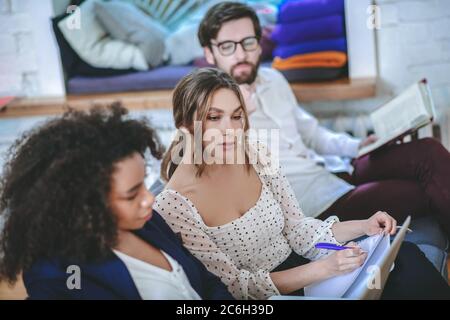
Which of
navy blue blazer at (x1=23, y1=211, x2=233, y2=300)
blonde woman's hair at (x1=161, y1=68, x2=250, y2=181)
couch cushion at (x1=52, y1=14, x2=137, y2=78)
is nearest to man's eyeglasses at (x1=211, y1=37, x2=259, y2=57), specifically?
couch cushion at (x1=52, y1=14, x2=137, y2=78)

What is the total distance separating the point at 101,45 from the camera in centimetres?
181

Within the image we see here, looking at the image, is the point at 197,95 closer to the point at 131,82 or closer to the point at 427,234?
the point at 427,234

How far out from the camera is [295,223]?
A: 40.6 inches

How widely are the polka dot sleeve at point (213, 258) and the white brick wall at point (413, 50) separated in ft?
3.28

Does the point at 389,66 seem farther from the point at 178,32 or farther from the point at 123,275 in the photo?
the point at 123,275

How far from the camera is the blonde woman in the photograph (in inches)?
35.5

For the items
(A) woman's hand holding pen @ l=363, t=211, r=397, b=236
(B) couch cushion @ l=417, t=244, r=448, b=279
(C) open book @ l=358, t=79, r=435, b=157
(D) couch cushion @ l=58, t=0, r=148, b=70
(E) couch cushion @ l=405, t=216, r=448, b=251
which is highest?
(D) couch cushion @ l=58, t=0, r=148, b=70

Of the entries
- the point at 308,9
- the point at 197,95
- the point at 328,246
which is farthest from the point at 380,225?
the point at 308,9

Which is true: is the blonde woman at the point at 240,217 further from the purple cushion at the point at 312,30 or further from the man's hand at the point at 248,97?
the purple cushion at the point at 312,30

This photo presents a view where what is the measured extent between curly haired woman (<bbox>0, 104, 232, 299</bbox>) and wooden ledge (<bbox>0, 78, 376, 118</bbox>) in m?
0.10

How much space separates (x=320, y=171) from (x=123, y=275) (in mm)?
710

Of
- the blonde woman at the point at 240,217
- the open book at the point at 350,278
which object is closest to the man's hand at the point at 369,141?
the blonde woman at the point at 240,217

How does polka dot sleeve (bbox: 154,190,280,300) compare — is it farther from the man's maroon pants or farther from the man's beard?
the man's beard

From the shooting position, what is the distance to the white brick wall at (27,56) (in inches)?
48.4
